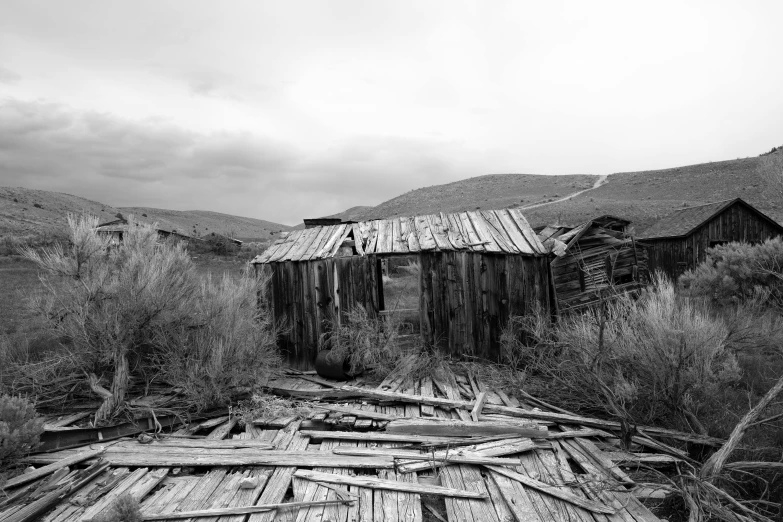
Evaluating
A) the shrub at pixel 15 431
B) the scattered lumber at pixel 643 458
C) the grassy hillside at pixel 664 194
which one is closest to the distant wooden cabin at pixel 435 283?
the scattered lumber at pixel 643 458

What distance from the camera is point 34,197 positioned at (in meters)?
46.3

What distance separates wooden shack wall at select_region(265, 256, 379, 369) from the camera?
344 inches

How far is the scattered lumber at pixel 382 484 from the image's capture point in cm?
432

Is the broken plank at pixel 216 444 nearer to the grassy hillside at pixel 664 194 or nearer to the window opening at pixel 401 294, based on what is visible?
the window opening at pixel 401 294

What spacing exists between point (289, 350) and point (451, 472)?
525 centimetres

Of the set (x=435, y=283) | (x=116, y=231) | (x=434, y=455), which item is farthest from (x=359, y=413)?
(x=116, y=231)

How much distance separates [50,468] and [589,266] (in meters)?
8.99

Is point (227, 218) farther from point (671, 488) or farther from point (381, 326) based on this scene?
point (671, 488)

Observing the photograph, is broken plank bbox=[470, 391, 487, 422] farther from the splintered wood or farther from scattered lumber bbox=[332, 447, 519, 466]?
scattered lumber bbox=[332, 447, 519, 466]

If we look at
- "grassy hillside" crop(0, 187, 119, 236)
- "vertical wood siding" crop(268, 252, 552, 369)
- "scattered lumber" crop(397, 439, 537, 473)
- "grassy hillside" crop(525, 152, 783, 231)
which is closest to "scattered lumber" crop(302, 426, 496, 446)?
"scattered lumber" crop(397, 439, 537, 473)

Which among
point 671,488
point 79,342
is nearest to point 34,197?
point 79,342

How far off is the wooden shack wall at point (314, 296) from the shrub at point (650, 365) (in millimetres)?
3974

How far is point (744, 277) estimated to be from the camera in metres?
9.43

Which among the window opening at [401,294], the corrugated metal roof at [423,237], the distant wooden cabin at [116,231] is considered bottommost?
the window opening at [401,294]
